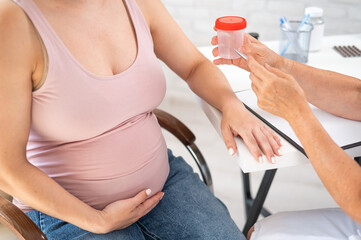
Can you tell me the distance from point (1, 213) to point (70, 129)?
24cm

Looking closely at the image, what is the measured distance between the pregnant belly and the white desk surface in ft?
0.72

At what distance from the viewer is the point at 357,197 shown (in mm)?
932

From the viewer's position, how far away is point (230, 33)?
1.22 metres

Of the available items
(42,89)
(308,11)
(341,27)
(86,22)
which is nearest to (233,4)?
(341,27)

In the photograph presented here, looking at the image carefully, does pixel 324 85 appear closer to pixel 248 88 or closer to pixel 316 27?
pixel 248 88

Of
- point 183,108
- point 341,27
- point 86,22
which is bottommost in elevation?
point 183,108

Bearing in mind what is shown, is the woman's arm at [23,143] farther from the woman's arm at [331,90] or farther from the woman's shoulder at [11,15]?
the woman's arm at [331,90]

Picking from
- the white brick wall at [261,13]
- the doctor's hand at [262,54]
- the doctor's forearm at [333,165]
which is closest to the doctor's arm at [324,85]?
the doctor's hand at [262,54]

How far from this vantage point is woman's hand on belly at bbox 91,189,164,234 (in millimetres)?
1086

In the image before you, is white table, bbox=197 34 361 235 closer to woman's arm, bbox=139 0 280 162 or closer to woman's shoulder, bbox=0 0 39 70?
woman's arm, bbox=139 0 280 162

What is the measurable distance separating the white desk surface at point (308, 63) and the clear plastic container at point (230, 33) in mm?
142

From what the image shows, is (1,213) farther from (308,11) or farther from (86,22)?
(308,11)

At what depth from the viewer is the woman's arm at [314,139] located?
0.95 metres

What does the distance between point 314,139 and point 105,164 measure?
50cm
